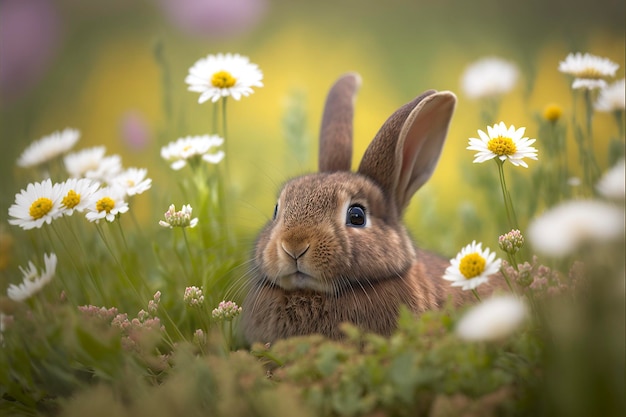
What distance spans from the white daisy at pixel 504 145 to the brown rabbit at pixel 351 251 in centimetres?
39

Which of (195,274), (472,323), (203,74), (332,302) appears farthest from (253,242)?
(472,323)

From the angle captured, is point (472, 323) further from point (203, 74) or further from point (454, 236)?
point (454, 236)

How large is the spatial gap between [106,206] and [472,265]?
1606 millimetres

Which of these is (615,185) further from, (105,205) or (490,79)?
(490,79)

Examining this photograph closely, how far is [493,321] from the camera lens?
1.88 metres

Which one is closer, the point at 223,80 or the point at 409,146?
the point at 223,80

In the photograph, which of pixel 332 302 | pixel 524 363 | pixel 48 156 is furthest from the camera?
pixel 48 156

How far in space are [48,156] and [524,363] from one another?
2831 mm

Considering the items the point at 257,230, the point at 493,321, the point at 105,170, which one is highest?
the point at 105,170

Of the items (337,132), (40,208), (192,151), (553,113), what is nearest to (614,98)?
(553,113)

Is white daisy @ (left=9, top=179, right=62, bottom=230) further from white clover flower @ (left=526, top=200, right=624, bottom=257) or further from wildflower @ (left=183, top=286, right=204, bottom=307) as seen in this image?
white clover flower @ (left=526, top=200, right=624, bottom=257)

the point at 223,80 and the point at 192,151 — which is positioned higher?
the point at 223,80

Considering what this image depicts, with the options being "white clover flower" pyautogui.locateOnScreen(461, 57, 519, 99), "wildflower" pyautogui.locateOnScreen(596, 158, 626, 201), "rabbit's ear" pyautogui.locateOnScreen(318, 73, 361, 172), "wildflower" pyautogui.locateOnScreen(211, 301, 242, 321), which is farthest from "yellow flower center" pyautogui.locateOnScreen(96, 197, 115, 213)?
"white clover flower" pyautogui.locateOnScreen(461, 57, 519, 99)

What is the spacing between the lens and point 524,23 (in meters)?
5.74
